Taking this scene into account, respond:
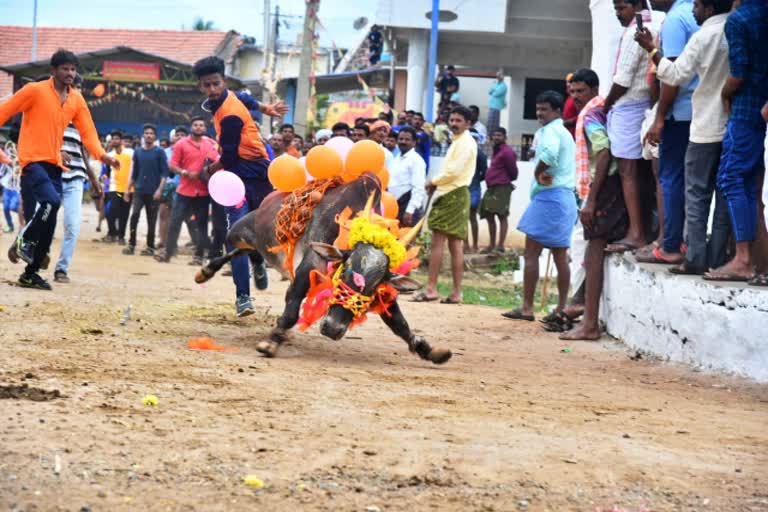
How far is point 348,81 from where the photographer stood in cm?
3394

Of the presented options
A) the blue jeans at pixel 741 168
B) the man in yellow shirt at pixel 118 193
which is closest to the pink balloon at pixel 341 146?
the blue jeans at pixel 741 168

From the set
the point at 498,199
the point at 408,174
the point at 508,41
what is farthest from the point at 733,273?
the point at 508,41

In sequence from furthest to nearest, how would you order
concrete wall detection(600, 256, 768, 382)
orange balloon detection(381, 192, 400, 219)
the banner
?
the banner < orange balloon detection(381, 192, 400, 219) < concrete wall detection(600, 256, 768, 382)

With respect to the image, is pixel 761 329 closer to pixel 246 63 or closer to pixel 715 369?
pixel 715 369

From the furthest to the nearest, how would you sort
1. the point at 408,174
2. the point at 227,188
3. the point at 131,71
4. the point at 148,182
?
the point at 131,71 < the point at 148,182 < the point at 408,174 < the point at 227,188

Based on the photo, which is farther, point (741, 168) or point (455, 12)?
point (455, 12)

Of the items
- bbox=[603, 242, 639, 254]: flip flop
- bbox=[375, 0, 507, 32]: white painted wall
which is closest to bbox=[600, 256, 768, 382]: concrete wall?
bbox=[603, 242, 639, 254]: flip flop

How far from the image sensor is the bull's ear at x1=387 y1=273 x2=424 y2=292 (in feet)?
21.8

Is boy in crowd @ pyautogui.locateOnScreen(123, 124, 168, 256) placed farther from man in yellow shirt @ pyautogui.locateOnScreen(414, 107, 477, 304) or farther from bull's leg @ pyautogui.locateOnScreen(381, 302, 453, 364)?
bull's leg @ pyautogui.locateOnScreen(381, 302, 453, 364)

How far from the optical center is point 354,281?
6.45 metres

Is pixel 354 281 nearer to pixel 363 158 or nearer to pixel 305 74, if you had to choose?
pixel 363 158

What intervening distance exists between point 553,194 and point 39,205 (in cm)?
453

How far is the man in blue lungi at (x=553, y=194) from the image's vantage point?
9398 mm

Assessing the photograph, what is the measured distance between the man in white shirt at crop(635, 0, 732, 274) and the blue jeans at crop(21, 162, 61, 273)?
16.9 feet
